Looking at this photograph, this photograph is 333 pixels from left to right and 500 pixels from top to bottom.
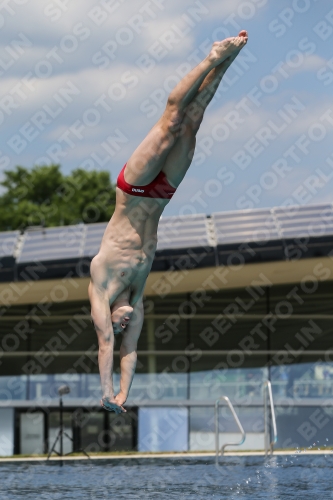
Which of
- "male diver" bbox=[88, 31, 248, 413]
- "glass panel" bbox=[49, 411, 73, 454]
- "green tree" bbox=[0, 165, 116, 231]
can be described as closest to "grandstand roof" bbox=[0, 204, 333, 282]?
"glass panel" bbox=[49, 411, 73, 454]

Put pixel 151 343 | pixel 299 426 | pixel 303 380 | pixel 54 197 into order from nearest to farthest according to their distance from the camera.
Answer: pixel 299 426
pixel 303 380
pixel 151 343
pixel 54 197

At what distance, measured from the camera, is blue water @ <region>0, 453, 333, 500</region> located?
39.2 feet

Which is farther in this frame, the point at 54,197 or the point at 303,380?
the point at 54,197

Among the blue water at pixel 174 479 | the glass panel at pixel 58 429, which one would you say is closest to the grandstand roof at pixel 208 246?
the glass panel at pixel 58 429

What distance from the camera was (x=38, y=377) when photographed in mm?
27266

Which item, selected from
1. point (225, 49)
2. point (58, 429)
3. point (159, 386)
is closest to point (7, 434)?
point (58, 429)

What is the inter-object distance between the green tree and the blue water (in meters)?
42.4

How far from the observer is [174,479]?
14.3 meters

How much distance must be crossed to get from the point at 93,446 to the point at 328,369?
7.07m

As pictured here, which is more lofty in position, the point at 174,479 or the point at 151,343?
the point at 151,343

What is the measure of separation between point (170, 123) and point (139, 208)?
2.78 feet

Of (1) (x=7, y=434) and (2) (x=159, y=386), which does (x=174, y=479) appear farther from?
(2) (x=159, y=386)

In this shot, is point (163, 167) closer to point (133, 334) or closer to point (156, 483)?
point (133, 334)

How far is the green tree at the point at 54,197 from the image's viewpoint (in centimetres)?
6116
